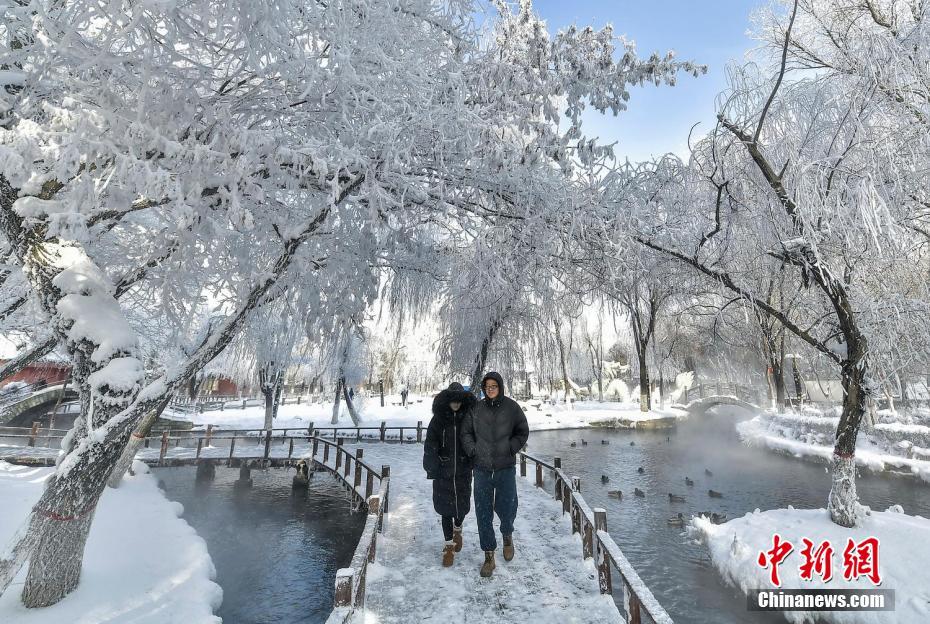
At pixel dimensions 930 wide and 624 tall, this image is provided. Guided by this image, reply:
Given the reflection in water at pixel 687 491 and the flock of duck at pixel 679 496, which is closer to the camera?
the reflection in water at pixel 687 491

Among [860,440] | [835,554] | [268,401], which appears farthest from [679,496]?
[268,401]

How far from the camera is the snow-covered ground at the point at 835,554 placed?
6328mm

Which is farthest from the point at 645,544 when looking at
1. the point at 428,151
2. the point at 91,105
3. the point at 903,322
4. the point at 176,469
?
the point at 176,469

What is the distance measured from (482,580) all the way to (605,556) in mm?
1418

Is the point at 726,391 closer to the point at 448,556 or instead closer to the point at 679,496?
the point at 679,496

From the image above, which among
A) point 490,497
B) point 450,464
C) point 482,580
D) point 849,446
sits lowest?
point 482,580

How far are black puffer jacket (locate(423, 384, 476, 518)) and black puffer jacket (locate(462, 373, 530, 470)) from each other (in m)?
0.36

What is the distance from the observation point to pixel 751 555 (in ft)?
27.3

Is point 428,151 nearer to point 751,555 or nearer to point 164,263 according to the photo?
point 164,263

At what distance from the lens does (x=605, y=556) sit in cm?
488

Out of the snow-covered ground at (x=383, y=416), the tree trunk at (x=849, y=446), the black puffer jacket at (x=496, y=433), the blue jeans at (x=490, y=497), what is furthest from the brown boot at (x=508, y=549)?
the snow-covered ground at (x=383, y=416)

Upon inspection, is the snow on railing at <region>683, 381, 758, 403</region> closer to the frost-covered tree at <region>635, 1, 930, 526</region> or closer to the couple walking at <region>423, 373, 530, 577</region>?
the frost-covered tree at <region>635, 1, 930, 526</region>

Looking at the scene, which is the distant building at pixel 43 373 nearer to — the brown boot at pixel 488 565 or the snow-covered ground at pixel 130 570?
the snow-covered ground at pixel 130 570

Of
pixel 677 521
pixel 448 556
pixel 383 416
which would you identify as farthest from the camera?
pixel 383 416
